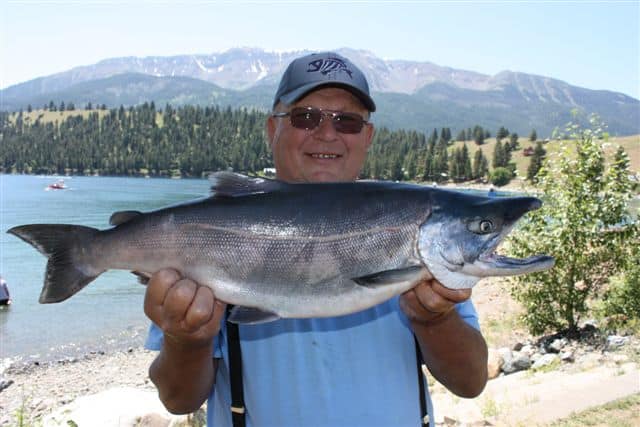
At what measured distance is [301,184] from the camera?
3.17 meters

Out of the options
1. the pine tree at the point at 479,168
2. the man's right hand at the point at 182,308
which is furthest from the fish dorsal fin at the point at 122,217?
the pine tree at the point at 479,168

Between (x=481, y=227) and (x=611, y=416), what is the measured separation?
5.46 metres

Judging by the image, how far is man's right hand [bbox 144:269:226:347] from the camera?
2873mm

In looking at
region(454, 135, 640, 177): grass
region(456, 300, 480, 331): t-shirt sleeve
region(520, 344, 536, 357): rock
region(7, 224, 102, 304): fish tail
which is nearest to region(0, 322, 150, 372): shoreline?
region(520, 344, 536, 357): rock

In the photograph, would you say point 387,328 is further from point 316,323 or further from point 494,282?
point 494,282

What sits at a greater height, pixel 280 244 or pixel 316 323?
pixel 280 244

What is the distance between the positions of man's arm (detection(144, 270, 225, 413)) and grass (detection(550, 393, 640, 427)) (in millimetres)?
5443

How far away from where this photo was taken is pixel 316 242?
3010mm

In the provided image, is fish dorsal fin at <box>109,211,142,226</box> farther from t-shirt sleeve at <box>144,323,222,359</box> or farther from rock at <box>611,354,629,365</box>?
rock at <box>611,354,629,365</box>

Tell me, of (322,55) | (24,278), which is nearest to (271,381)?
(322,55)

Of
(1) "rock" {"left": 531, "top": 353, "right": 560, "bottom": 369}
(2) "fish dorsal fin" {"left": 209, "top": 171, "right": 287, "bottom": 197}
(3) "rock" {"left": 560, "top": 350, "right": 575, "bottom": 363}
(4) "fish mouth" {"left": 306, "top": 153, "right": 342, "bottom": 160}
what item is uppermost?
(4) "fish mouth" {"left": 306, "top": 153, "right": 342, "bottom": 160}

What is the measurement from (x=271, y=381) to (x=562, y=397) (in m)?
6.50

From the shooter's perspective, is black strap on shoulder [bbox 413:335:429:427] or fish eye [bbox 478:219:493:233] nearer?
fish eye [bbox 478:219:493:233]

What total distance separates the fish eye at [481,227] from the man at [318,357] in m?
0.36
